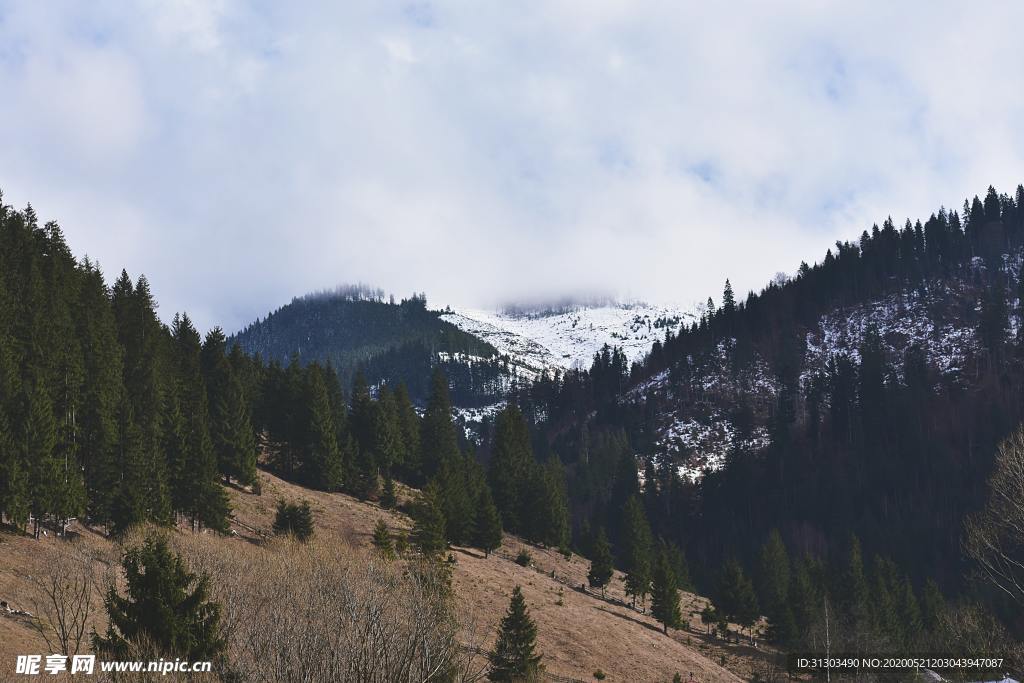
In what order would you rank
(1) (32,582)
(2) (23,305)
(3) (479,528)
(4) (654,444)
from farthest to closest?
(4) (654,444)
(3) (479,528)
(2) (23,305)
(1) (32,582)

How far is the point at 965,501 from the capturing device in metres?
138

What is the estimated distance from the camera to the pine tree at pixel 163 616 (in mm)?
25828

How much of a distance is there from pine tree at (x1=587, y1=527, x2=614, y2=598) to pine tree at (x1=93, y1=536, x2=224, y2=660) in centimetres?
6155

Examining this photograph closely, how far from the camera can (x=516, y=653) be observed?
46.2 metres

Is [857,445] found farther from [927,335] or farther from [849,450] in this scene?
[927,335]

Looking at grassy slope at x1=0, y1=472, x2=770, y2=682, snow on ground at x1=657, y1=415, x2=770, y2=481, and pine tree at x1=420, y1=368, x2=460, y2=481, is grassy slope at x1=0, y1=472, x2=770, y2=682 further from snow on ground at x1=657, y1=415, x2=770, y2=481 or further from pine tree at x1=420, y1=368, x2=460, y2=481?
snow on ground at x1=657, y1=415, x2=770, y2=481

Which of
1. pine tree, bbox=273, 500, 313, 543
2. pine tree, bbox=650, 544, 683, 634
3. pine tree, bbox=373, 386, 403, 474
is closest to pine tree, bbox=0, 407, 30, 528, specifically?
pine tree, bbox=273, 500, 313, 543

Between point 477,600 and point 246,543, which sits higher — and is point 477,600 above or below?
below

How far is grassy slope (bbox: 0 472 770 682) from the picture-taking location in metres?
50.2

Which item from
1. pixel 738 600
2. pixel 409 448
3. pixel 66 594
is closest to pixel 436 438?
pixel 409 448

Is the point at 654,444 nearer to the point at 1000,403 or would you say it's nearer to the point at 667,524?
the point at 667,524

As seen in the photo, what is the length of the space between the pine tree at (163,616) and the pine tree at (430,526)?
3702 cm

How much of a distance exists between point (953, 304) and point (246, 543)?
19237cm

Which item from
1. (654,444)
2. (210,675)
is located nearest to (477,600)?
(210,675)
